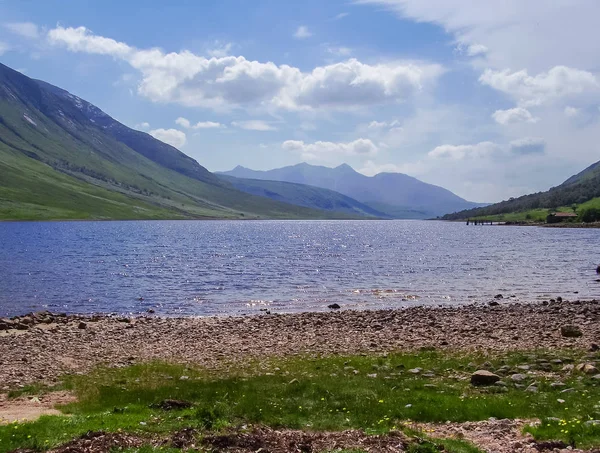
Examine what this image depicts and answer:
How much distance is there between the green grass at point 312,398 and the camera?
17.2 metres

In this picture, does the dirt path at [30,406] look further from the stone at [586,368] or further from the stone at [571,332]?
the stone at [571,332]

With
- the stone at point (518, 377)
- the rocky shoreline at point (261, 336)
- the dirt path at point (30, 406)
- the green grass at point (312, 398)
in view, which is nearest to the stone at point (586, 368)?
the green grass at point (312, 398)

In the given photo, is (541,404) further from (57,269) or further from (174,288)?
(57,269)

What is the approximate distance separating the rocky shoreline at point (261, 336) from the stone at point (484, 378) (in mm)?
8327

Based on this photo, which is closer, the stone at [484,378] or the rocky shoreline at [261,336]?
the stone at [484,378]

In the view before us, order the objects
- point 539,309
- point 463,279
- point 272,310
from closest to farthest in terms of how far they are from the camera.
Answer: point 539,309 < point 272,310 < point 463,279

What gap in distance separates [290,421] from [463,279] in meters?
68.3

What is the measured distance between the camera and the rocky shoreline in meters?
30.7

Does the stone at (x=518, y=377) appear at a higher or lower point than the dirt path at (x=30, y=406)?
higher

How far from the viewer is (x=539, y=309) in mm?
49562

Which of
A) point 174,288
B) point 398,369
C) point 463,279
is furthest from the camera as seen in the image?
point 463,279

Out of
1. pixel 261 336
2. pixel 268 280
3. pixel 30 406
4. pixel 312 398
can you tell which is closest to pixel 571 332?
pixel 261 336

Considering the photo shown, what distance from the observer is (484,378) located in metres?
22.5

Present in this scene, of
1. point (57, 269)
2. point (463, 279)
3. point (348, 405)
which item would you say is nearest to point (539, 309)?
point (463, 279)
